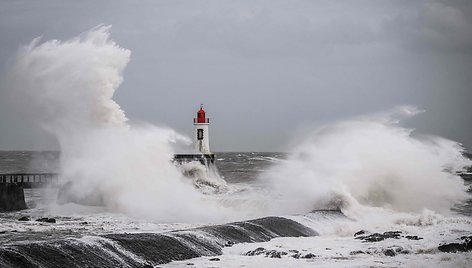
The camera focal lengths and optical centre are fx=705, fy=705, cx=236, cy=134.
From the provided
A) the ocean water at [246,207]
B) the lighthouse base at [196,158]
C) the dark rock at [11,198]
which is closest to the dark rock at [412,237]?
the ocean water at [246,207]

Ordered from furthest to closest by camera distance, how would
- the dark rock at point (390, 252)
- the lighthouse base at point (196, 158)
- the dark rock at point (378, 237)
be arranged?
the lighthouse base at point (196, 158), the dark rock at point (378, 237), the dark rock at point (390, 252)

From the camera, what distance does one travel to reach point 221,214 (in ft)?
89.8

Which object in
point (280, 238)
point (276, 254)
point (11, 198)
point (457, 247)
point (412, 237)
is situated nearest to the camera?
point (276, 254)

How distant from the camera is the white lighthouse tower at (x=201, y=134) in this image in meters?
44.8

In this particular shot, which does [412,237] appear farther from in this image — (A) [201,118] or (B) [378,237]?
(A) [201,118]

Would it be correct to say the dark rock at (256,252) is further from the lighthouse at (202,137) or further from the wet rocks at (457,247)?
the lighthouse at (202,137)

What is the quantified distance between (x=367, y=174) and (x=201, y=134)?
51.8ft

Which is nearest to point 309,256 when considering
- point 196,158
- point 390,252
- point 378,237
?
point 390,252

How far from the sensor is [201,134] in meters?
44.9

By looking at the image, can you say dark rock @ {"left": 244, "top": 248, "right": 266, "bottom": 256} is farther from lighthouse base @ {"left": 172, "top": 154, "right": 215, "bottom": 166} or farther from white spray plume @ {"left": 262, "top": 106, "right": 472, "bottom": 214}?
lighthouse base @ {"left": 172, "top": 154, "right": 215, "bottom": 166}

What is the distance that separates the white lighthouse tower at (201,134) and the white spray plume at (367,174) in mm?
9230

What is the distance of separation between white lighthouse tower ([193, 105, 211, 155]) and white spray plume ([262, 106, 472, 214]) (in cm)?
923

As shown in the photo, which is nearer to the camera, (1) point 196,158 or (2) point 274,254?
(2) point 274,254

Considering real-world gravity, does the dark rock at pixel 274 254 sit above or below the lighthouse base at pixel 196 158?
below
